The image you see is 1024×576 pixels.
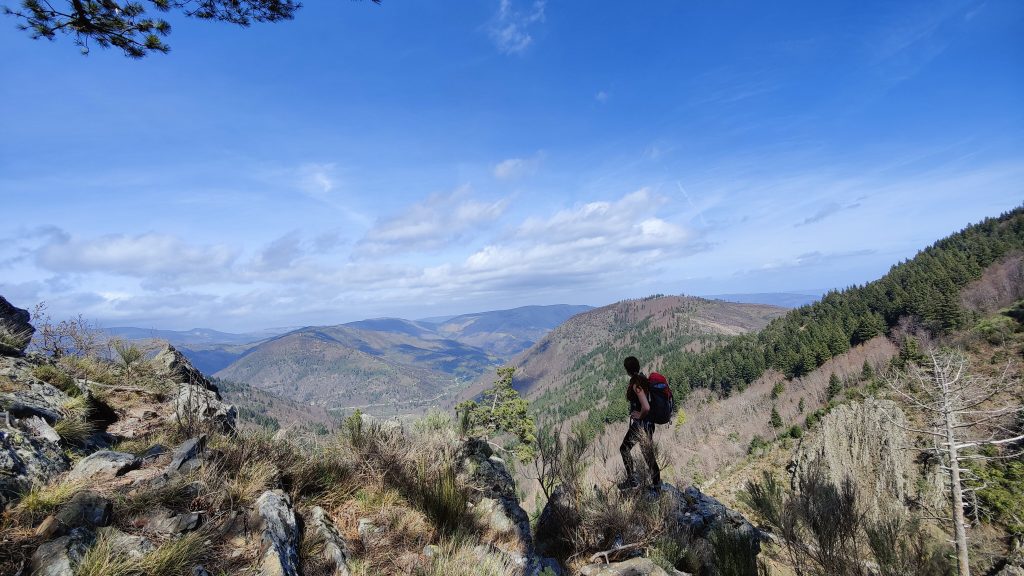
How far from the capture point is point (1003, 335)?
184ft

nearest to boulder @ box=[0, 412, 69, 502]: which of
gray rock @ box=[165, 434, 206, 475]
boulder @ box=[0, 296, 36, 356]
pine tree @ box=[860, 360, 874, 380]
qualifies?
gray rock @ box=[165, 434, 206, 475]

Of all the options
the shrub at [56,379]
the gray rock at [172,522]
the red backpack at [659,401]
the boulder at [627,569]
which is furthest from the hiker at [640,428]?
the shrub at [56,379]

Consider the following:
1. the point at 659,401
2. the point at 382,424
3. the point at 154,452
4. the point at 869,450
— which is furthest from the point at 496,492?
the point at 869,450

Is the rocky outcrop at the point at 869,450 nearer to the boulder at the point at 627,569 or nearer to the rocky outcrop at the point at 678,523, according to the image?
the rocky outcrop at the point at 678,523

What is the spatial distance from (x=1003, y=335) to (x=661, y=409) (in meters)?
81.8

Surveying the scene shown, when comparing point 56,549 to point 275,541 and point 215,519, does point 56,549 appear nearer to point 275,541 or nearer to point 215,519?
point 215,519

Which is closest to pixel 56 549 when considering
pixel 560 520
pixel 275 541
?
pixel 275 541

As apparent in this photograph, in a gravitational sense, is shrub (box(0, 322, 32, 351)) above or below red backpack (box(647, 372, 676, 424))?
above

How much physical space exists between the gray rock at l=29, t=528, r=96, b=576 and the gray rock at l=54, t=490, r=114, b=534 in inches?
5.3

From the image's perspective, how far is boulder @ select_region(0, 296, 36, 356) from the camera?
23.4 ft

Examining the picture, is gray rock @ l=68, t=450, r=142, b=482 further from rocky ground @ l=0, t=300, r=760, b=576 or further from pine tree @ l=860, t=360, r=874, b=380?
pine tree @ l=860, t=360, r=874, b=380

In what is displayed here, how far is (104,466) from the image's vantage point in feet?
13.6

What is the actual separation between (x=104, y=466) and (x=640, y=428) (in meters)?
7.35

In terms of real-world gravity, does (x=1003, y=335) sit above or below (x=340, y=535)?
below
